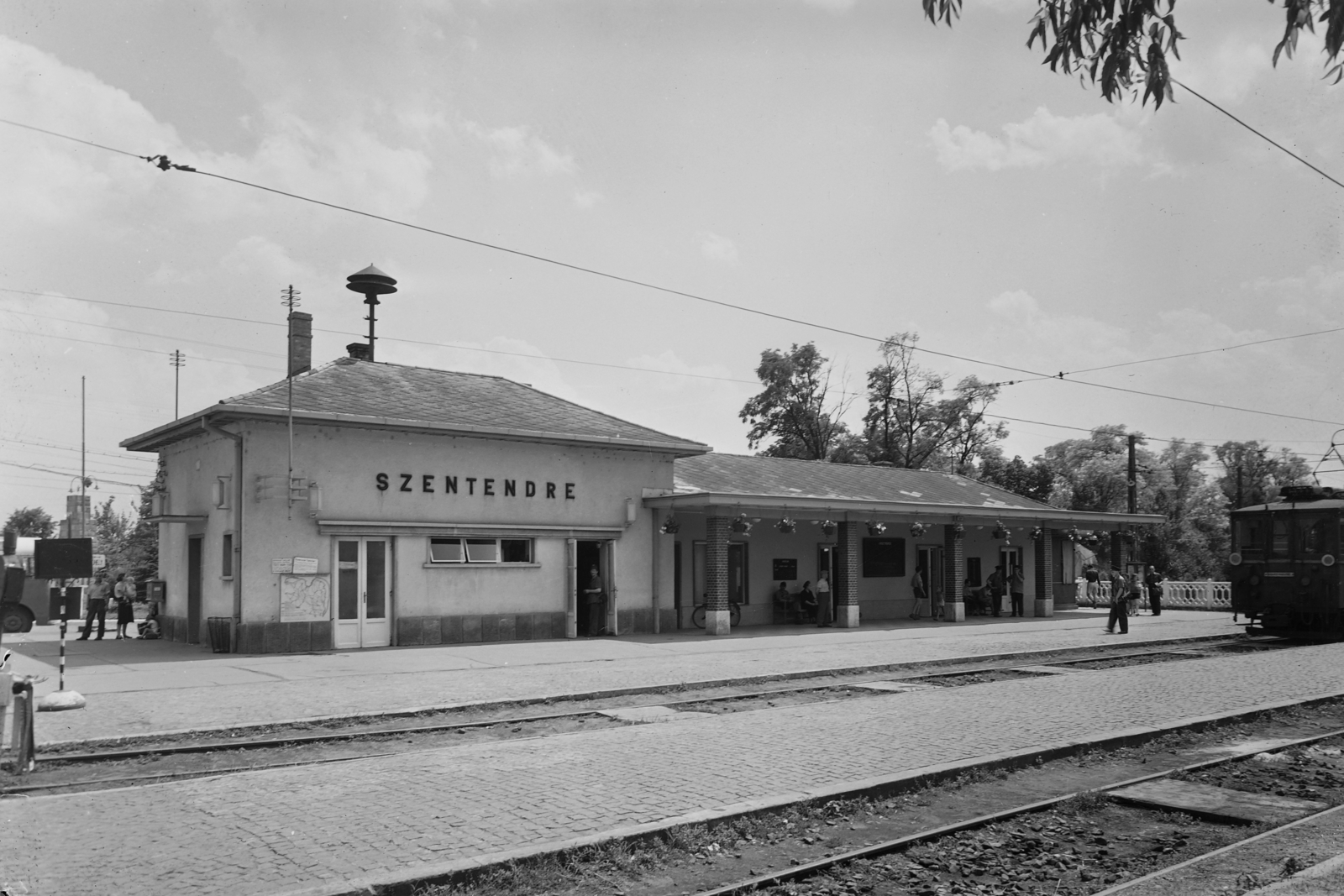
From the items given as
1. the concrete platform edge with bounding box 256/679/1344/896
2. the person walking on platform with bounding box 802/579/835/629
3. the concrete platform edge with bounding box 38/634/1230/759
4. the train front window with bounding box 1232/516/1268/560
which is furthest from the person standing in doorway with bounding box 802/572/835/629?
the concrete platform edge with bounding box 256/679/1344/896

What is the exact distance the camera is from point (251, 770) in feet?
29.4

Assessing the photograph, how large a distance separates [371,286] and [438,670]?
15223 mm

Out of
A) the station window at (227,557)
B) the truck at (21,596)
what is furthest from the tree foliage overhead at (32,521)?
the station window at (227,557)

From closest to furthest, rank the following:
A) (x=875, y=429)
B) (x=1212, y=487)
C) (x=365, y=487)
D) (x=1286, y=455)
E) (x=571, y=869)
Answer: (x=571, y=869), (x=365, y=487), (x=875, y=429), (x=1212, y=487), (x=1286, y=455)

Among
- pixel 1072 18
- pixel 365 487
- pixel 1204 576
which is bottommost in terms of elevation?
pixel 1204 576

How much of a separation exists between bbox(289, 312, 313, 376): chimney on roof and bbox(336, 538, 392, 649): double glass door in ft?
18.8

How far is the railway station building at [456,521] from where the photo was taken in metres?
19.5

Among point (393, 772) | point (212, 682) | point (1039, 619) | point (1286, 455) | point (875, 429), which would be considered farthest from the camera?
point (1286, 455)

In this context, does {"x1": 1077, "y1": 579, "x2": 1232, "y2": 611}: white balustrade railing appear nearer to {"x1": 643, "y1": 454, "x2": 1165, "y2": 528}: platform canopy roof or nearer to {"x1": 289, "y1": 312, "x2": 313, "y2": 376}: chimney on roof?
{"x1": 643, "y1": 454, "x2": 1165, "y2": 528}: platform canopy roof

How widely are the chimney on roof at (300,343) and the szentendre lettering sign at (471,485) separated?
200 inches

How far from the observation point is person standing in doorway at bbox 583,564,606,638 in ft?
77.5

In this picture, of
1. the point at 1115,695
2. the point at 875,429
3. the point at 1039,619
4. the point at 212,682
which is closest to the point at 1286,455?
the point at 875,429

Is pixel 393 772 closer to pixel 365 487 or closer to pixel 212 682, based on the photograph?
pixel 212 682

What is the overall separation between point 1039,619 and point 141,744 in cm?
2551
